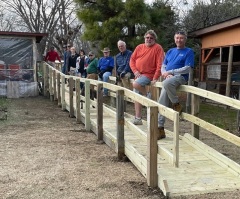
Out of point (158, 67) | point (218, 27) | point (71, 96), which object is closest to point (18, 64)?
point (71, 96)

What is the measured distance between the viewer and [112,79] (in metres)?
8.54

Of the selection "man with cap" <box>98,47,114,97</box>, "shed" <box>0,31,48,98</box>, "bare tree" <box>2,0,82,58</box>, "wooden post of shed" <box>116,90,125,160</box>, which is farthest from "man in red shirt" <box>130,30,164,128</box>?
"bare tree" <box>2,0,82,58</box>

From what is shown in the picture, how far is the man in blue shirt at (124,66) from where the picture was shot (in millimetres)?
7230

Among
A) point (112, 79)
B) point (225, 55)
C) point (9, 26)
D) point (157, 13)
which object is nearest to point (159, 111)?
point (112, 79)

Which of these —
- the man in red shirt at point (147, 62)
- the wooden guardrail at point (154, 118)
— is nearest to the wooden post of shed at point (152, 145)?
the wooden guardrail at point (154, 118)

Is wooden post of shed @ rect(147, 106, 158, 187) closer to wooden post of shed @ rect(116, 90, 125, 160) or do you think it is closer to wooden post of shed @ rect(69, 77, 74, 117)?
wooden post of shed @ rect(116, 90, 125, 160)

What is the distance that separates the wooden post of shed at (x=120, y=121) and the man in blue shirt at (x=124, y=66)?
2.06 m

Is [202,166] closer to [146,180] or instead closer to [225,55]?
[146,180]

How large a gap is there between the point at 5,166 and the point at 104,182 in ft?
4.87

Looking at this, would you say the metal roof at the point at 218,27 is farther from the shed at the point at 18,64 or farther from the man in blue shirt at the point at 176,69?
the man in blue shirt at the point at 176,69

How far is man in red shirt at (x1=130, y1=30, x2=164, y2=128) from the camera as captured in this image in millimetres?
5742

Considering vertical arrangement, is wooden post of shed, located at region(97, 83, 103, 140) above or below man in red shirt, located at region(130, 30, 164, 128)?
below

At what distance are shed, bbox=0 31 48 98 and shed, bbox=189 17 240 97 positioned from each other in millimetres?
6013

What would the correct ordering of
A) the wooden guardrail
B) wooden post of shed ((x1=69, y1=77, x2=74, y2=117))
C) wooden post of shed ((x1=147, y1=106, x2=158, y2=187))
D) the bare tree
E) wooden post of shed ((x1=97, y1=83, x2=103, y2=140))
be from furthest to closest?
the bare tree
wooden post of shed ((x1=69, y1=77, x2=74, y2=117))
wooden post of shed ((x1=97, y1=83, x2=103, y2=140))
wooden post of shed ((x1=147, y1=106, x2=158, y2=187))
the wooden guardrail
